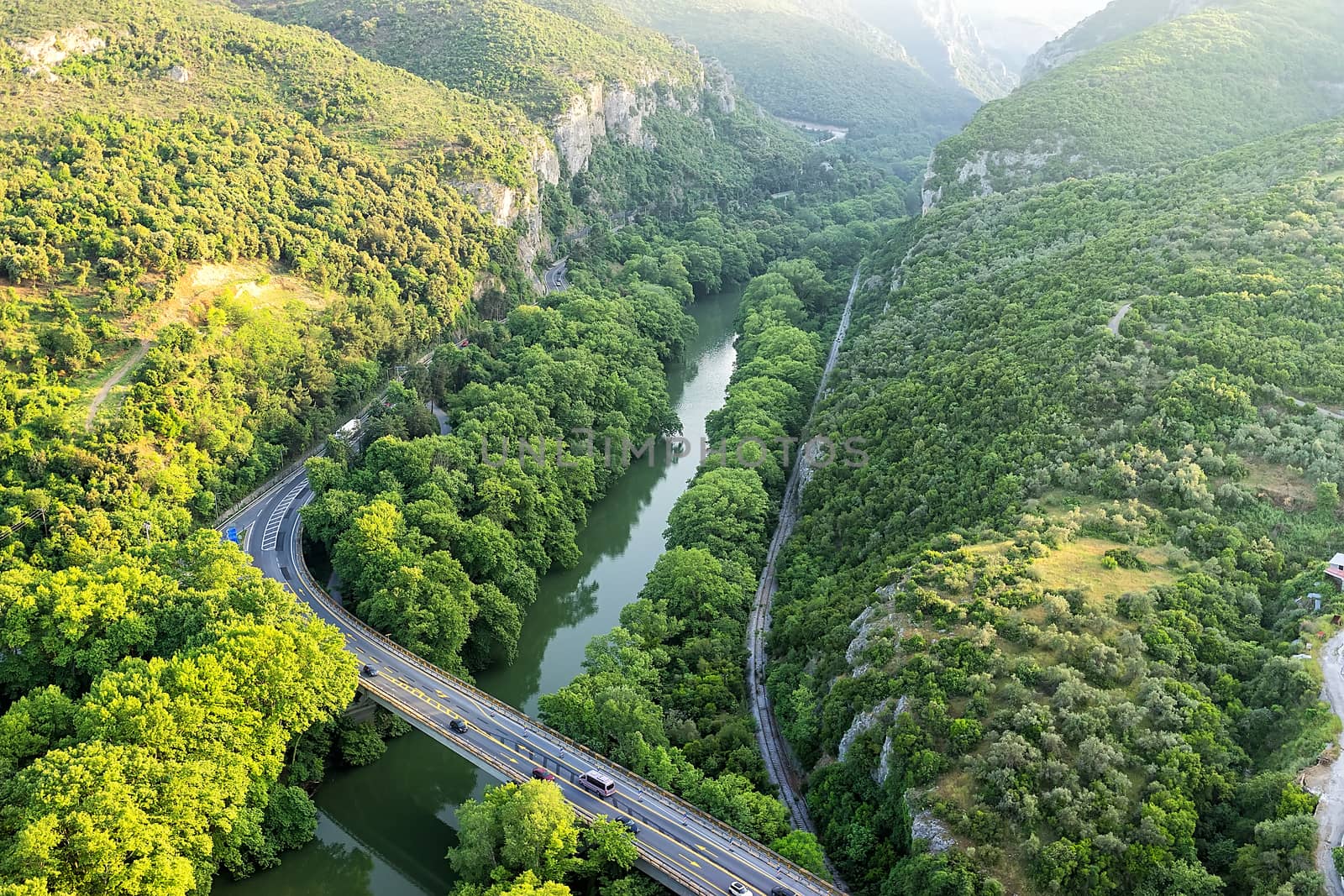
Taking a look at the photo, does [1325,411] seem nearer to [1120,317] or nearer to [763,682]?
[1120,317]

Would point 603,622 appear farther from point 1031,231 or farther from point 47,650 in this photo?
point 1031,231

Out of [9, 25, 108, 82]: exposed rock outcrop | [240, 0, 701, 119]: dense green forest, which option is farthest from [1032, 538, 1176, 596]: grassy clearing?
[240, 0, 701, 119]: dense green forest

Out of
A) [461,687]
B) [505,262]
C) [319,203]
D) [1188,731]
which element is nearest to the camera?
[1188,731]

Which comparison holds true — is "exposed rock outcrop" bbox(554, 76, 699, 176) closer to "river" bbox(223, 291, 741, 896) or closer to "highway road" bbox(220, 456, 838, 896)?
"river" bbox(223, 291, 741, 896)

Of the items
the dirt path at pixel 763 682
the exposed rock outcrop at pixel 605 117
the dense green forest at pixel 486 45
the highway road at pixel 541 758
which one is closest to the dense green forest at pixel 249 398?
the highway road at pixel 541 758

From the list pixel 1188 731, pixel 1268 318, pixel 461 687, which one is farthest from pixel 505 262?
pixel 1188 731

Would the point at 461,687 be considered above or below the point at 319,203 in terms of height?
below

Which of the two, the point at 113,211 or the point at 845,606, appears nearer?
the point at 845,606

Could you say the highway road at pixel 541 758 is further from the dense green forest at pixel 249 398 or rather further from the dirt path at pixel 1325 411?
the dirt path at pixel 1325 411
